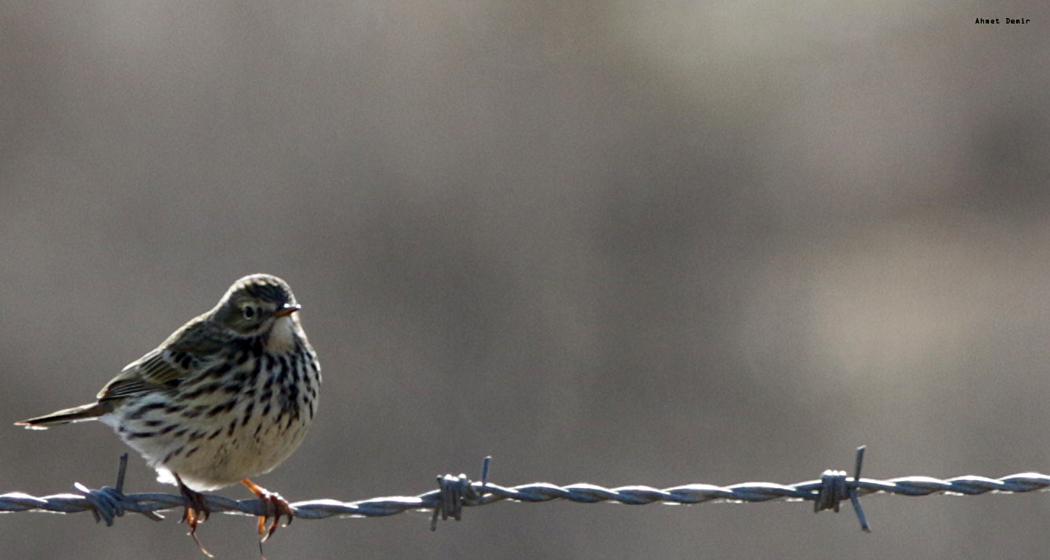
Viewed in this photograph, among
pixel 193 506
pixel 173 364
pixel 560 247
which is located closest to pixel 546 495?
pixel 193 506

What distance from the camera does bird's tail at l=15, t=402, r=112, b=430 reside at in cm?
797

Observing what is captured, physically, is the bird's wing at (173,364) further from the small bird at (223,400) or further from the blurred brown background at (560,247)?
the blurred brown background at (560,247)

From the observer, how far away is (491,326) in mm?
17422

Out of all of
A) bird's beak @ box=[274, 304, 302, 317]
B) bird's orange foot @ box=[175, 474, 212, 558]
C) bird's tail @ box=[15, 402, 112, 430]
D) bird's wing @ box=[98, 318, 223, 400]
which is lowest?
bird's orange foot @ box=[175, 474, 212, 558]

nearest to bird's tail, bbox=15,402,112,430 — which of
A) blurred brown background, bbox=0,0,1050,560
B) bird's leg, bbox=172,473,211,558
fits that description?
bird's leg, bbox=172,473,211,558

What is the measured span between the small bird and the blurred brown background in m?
6.04

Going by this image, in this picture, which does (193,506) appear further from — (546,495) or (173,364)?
(546,495)

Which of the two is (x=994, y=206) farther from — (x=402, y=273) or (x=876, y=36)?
(x=402, y=273)

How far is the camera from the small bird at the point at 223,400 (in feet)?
25.5

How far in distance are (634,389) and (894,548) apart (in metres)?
3.55

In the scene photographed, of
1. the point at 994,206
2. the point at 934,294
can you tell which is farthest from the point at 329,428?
the point at 994,206

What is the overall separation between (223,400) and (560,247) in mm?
11385

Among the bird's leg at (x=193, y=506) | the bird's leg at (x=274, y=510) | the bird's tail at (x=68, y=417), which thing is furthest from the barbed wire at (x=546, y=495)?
the bird's tail at (x=68, y=417)

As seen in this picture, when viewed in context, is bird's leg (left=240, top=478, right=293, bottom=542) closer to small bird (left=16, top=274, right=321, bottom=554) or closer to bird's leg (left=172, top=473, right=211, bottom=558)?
small bird (left=16, top=274, right=321, bottom=554)
